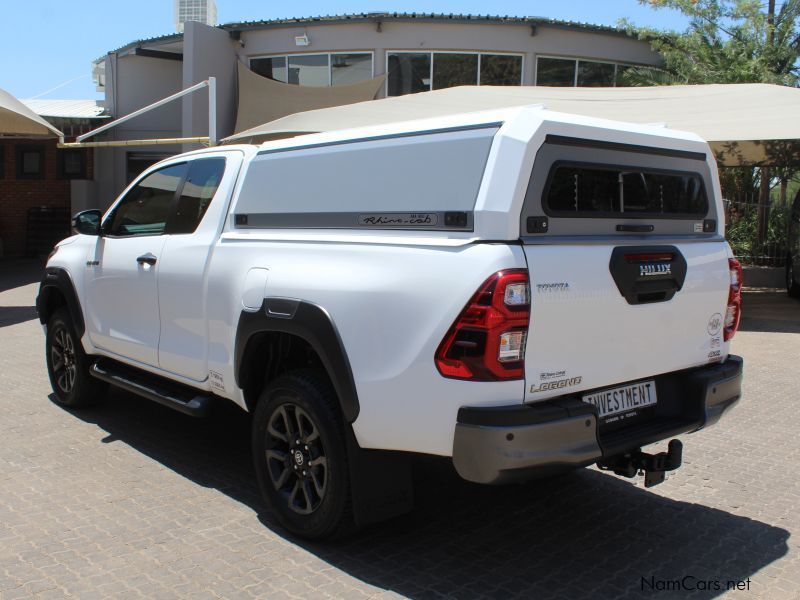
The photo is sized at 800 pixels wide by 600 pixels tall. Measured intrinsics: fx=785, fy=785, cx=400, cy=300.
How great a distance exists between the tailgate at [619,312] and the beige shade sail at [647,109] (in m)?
7.86

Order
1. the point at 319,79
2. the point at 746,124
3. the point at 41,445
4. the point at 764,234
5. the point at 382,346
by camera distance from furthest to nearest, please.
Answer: the point at 319,79 < the point at 764,234 < the point at 746,124 < the point at 41,445 < the point at 382,346

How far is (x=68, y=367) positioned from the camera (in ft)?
20.7

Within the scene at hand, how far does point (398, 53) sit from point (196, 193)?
15.8 metres

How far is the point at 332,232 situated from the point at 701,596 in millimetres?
2335

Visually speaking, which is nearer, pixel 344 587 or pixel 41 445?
pixel 344 587

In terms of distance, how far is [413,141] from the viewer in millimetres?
3486

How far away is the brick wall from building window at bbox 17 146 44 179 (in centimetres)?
9

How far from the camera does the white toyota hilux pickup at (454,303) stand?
3.11 meters

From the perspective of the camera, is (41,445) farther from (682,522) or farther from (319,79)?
(319,79)

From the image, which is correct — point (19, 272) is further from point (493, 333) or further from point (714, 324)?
point (493, 333)

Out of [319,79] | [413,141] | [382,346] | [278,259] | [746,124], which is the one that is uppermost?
[319,79]

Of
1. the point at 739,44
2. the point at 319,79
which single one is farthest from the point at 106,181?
the point at 739,44

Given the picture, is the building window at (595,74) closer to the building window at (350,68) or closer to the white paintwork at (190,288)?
the building window at (350,68)

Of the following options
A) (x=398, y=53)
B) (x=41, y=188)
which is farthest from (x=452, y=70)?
(x=41, y=188)
